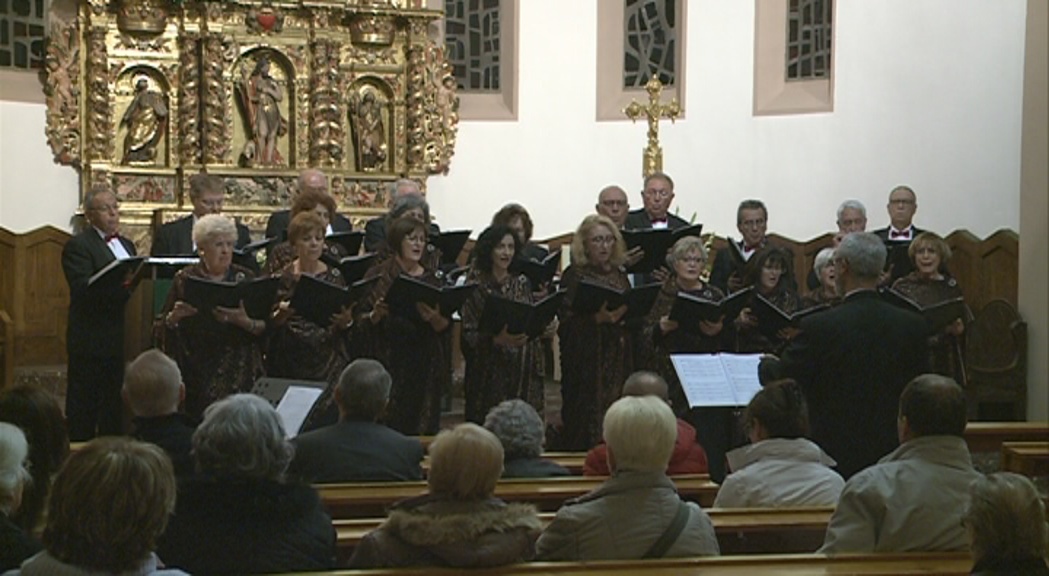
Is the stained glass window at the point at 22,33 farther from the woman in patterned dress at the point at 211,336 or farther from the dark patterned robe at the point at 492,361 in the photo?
the dark patterned robe at the point at 492,361

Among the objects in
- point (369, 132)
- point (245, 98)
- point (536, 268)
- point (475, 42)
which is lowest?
point (536, 268)

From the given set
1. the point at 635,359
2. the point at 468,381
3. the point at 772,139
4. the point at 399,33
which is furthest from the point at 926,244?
the point at 399,33

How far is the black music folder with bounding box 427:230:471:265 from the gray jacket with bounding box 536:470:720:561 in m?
4.03

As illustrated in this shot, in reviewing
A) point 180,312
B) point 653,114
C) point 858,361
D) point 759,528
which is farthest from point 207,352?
point 653,114

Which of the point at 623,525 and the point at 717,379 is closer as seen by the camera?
the point at 623,525

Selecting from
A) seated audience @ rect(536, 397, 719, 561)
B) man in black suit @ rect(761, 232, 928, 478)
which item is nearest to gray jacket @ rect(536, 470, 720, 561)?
seated audience @ rect(536, 397, 719, 561)

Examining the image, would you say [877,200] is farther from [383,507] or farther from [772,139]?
[383,507]

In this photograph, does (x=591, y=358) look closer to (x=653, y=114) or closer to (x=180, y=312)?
(x=180, y=312)

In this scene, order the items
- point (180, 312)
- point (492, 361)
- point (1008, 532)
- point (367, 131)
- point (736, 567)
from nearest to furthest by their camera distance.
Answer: point (1008, 532) < point (736, 567) < point (180, 312) < point (492, 361) < point (367, 131)

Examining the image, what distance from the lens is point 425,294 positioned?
724 centimetres

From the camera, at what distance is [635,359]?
7914mm

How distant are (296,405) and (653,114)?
713 cm

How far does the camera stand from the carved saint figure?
12.2 m

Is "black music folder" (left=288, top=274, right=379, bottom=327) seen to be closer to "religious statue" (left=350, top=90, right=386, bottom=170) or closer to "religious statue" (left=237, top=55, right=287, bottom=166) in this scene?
"religious statue" (left=237, top=55, right=287, bottom=166)
